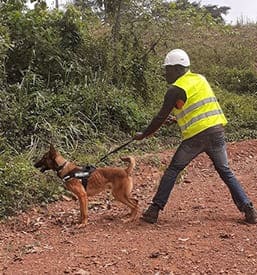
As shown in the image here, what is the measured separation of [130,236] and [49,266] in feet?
3.68

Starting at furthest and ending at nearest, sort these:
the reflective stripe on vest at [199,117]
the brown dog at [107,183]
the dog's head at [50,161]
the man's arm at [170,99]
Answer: the dog's head at [50,161] < the brown dog at [107,183] < the reflective stripe on vest at [199,117] < the man's arm at [170,99]

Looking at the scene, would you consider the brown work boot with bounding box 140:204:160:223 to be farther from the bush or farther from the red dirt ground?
the bush

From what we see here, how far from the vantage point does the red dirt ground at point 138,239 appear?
18.0 feet

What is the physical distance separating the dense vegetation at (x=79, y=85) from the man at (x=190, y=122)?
2004mm

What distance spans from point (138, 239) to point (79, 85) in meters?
6.30

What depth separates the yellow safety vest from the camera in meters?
6.55

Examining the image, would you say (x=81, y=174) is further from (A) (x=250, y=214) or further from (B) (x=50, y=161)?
(A) (x=250, y=214)

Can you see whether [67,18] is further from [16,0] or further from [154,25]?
[154,25]

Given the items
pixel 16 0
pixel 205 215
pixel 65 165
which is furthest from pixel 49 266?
pixel 16 0

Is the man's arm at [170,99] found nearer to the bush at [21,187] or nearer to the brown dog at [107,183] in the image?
the brown dog at [107,183]

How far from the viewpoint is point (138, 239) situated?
6.24m

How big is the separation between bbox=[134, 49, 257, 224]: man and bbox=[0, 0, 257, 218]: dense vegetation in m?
2.00

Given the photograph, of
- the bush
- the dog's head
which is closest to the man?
the dog's head

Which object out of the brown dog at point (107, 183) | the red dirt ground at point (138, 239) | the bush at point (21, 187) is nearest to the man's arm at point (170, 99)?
the brown dog at point (107, 183)
